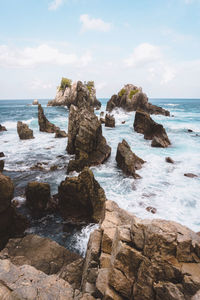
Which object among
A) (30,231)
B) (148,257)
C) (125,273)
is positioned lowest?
(30,231)

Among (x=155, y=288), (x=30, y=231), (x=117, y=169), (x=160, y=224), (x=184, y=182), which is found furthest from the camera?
(x=117, y=169)

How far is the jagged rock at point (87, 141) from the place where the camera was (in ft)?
59.6

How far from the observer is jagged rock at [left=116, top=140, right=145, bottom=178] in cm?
1622

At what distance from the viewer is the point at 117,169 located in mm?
17578

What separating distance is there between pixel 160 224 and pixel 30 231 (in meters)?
7.96

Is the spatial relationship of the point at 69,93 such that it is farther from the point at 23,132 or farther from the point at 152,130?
the point at 152,130

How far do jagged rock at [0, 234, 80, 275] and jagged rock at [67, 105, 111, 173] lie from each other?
31.3 feet

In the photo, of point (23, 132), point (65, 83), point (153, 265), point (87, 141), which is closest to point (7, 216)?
point (153, 265)

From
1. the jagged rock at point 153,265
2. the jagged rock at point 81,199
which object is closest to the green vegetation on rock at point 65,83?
the jagged rock at point 81,199

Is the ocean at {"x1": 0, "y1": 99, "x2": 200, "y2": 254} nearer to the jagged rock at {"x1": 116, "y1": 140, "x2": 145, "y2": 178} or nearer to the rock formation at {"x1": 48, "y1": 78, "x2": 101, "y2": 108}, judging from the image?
the jagged rock at {"x1": 116, "y1": 140, "x2": 145, "y2": 178}

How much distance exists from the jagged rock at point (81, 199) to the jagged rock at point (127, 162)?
616 cm

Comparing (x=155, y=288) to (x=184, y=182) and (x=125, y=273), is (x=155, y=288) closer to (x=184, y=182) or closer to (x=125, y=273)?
(x=125, y=273)

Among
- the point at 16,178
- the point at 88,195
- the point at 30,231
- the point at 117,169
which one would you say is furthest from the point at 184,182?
the point at 16,178

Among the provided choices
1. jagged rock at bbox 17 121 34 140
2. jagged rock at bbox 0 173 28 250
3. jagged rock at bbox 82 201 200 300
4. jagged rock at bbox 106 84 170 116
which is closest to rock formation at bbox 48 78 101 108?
jagged rock at bbox 106 84 170 116
